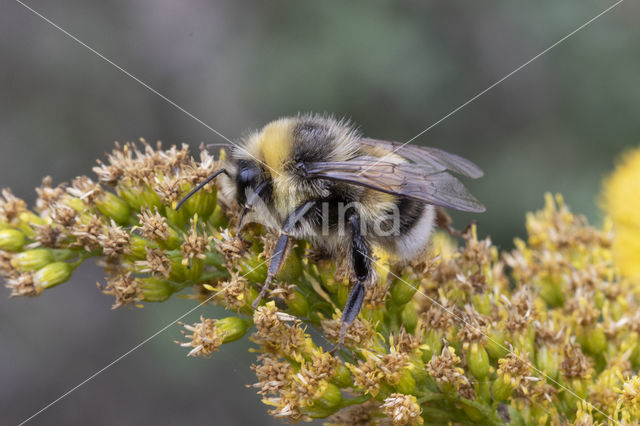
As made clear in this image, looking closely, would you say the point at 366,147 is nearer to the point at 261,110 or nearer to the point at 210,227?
the point at 210,227

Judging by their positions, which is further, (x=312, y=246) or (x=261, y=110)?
(x=261, y=110)

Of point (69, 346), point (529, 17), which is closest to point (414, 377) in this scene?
point (529, 17)

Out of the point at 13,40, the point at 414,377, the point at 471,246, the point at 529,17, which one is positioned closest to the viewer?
the point at 414,377

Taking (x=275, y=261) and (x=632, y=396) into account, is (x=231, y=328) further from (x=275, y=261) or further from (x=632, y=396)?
(x=632, y=396)

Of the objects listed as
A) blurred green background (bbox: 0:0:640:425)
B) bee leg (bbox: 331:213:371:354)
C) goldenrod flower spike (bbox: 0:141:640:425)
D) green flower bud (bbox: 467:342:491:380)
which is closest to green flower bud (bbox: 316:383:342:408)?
goldenrod flower spike (bbox: 0:141:640:425)

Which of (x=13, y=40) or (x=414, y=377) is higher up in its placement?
(x=13, y=40)

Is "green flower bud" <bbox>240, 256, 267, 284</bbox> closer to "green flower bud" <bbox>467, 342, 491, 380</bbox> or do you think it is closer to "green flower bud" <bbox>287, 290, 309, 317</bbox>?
"green flower bud" <bbox>287, 290, 309, 317</bbox>

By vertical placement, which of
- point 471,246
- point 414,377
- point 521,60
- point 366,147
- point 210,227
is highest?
point 521,60

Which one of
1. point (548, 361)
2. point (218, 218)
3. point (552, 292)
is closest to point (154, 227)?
point (218, 218)
